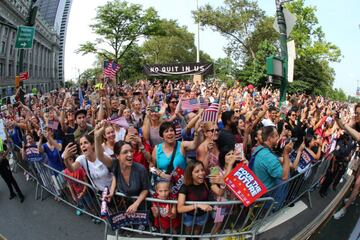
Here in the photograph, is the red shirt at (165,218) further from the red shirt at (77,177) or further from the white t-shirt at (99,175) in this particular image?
the red shirt at (77,177)

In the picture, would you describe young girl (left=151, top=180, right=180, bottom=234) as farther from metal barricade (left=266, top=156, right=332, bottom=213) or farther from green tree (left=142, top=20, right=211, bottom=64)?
green tree (left=142, top=20, right=211, bottom=64)

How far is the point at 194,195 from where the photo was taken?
3820 mm

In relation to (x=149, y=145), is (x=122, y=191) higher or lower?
lower

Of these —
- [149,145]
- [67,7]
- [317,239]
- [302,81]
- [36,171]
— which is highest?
[67,7]

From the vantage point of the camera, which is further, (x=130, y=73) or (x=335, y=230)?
(x=130, y=73)

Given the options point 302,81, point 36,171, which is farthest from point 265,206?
point 302,81

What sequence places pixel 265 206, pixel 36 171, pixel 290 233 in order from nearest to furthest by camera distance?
1. pixel 265 206
2. pixel 290 233
3. pixel 36 171

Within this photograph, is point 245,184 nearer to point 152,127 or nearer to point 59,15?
point 152,127

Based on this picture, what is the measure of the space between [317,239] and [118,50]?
36823 mm

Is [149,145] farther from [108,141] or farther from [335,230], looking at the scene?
[335,230]

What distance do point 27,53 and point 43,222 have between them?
253ft

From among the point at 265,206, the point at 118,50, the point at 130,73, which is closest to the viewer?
the point at 265,206

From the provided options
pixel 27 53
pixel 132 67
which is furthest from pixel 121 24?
pixel 27 53

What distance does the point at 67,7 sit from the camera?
126 m
